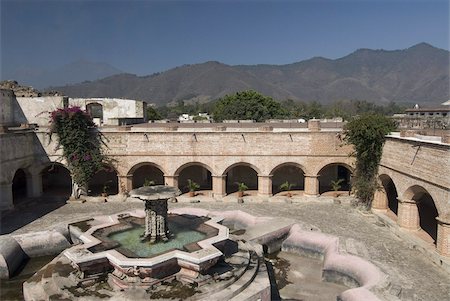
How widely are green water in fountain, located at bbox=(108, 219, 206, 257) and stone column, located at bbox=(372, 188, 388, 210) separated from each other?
36.9 feet

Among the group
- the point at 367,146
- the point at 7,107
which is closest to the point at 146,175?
the point at 7,107

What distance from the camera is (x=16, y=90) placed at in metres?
28.8

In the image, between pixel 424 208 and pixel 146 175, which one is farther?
pixel 146 175

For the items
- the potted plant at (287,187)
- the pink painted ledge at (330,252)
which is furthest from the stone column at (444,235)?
the potted plant at (287,187)

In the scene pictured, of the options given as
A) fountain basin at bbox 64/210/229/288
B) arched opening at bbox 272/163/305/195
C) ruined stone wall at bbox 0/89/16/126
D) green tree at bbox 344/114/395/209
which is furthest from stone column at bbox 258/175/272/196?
ruined stone wall at bbox 0/89/16/126

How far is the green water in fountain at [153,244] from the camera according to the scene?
37.6ft

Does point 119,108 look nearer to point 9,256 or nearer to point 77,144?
point 77,144

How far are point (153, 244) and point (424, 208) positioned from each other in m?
16.1

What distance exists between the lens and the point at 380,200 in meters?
19.3

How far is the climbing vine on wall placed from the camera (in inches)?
851

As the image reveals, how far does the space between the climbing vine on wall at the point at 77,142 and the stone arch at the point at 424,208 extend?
17.4 meters

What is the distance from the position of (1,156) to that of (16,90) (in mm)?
12555

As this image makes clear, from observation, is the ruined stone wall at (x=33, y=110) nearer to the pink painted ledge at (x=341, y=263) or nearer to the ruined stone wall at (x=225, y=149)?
the ruined stone wall at (x=225, y=149)

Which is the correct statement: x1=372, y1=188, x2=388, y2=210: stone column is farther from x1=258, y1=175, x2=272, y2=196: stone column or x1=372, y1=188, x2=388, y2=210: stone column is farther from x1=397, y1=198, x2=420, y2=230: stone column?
x1=258, y1=175, x2=272, y2=196: stone column
